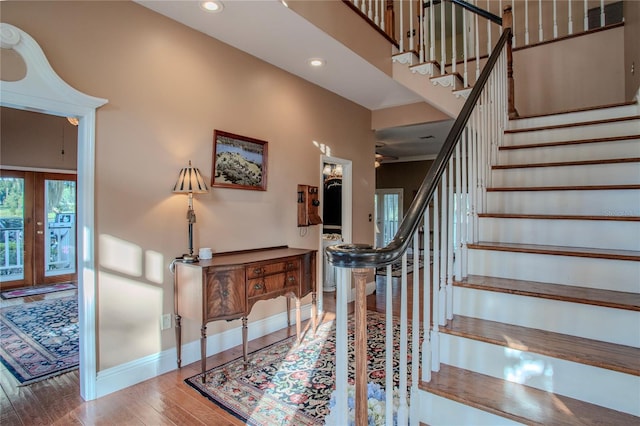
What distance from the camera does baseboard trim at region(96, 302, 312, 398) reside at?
2.35 m

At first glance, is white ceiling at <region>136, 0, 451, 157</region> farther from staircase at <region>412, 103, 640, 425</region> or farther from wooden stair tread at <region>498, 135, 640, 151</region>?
staircase at <region>412, 103, 640, 425</region>

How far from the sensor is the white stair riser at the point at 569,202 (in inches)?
82.4

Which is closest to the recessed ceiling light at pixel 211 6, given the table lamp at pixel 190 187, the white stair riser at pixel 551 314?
the table lamp at pixel 190 187

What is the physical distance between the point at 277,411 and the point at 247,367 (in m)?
0.66

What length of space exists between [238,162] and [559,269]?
2609 mm

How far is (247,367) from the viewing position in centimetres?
268

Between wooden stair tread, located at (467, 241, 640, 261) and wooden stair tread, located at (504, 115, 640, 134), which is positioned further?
wooden stair tread, located at (504, 115, 640, 134)

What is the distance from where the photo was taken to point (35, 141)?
545cm

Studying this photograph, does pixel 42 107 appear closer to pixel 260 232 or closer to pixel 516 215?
pixel 260 232

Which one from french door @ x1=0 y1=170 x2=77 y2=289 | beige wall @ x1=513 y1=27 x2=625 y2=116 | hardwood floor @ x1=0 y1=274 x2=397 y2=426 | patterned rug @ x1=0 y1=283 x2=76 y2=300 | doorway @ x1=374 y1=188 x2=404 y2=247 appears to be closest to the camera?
hardwood floor @ x1=0 y1=274 x2=397 y2=426

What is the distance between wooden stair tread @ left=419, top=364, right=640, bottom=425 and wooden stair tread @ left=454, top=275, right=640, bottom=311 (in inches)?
17.2

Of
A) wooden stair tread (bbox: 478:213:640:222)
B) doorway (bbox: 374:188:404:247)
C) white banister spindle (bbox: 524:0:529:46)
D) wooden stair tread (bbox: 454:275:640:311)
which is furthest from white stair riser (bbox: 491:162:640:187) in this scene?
doorway (bbox: 374:188:404:247)

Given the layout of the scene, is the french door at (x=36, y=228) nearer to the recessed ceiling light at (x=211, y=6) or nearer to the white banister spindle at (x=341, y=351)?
the recessed ceiling light at (x=211, y=6)

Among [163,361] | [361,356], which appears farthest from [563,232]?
[163,361]
